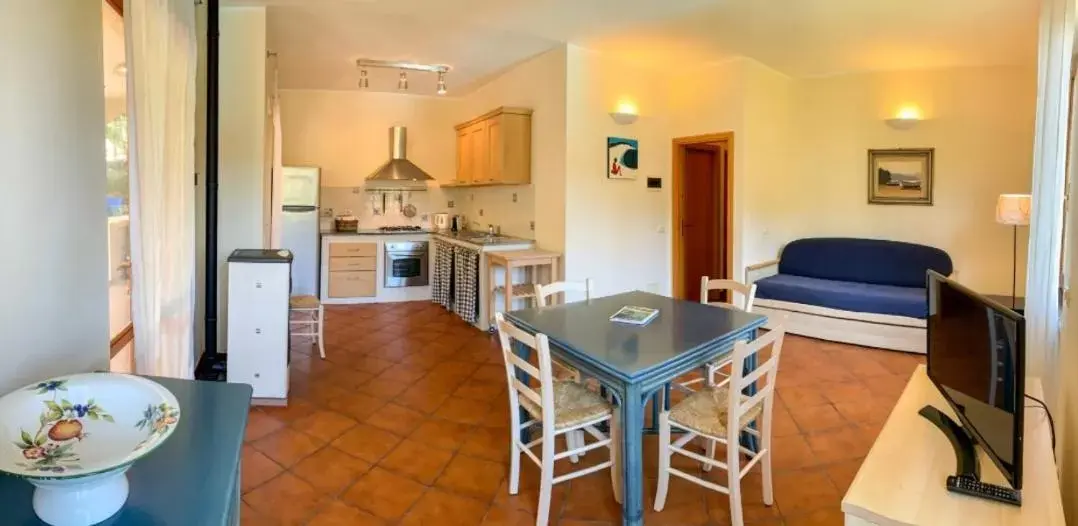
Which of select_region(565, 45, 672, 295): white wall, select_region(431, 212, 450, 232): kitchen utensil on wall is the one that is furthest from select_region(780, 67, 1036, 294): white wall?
select_region(431, 212, 450, 232): kitchen utensil on wall

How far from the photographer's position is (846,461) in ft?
8.78

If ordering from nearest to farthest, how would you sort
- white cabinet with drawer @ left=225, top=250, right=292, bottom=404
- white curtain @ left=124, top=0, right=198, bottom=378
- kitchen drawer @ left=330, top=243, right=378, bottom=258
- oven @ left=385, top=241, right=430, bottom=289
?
white curtain @ left=124, top=0, right=198, bottom=378, white cabinet with drawer @ left=225, top=250, right=292, bottom=404, kitchen drawer @ left=330, top=243, right=378, bottom=258, oven @ left=385, top=241, right=430, bottom=289

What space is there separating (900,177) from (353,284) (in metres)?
5.73

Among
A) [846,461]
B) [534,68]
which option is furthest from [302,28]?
[846,461]

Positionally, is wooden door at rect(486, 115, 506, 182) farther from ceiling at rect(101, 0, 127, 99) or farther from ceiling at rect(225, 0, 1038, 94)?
ceiling at rect(101, 0, 127, 99)

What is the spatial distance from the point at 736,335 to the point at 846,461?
94 cm

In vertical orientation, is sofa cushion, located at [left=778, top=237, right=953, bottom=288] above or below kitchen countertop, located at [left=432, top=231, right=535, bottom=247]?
below

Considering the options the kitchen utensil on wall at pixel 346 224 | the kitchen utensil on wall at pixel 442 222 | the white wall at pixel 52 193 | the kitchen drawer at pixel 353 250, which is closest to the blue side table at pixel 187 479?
the white wall at pixel 52 193

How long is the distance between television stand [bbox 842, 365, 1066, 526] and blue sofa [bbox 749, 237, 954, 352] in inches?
129

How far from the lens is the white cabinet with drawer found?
3.24 m

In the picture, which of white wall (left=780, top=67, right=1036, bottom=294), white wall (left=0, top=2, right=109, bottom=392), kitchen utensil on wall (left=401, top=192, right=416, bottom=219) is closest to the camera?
white wall (left=0, top=2, right=109, bottom=392)

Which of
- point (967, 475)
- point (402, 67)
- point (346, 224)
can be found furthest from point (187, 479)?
point (346, 224)

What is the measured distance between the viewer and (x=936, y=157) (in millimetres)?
5195

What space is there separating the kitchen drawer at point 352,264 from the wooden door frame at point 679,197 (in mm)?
3364
